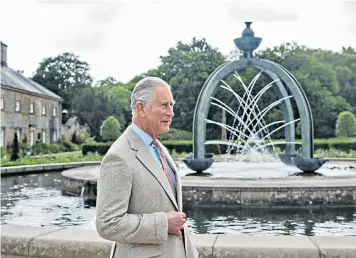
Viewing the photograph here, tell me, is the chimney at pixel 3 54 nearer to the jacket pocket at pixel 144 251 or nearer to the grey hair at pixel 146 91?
the grey hair at pixel 146 91

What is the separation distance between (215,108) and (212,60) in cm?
749

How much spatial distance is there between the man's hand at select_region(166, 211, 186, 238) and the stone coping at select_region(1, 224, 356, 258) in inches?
81.4

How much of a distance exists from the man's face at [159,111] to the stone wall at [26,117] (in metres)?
34.9

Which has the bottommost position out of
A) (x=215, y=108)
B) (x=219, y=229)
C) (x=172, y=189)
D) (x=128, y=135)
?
(x=219, y=229)

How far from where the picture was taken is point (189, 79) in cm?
4891

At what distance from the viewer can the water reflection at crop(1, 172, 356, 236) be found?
6703 millimetres

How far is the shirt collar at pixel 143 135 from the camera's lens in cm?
242

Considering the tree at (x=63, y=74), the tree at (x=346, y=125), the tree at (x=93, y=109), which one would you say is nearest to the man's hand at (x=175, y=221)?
the tree at (x=346, y=125)

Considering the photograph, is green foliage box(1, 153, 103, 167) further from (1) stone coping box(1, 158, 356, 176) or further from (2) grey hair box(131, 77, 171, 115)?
(2) grey hair box(131, 77, 171, 115)

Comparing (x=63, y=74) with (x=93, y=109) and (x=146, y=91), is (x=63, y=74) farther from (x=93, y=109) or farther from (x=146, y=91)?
(x=146, y=91)

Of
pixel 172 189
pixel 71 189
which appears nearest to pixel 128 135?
pixel 172 189

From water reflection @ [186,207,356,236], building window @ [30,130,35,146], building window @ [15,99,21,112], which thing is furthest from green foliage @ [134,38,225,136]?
water reflection @ [186,207,356,236]

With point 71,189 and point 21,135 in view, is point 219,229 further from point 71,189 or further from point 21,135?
point 21,135

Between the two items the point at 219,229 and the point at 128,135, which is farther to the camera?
the point at 219,229
